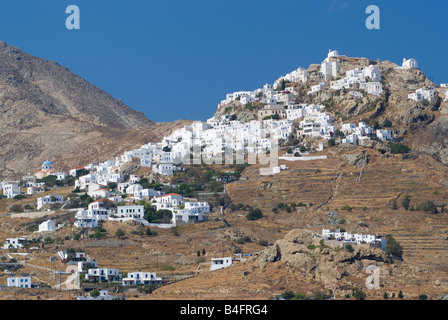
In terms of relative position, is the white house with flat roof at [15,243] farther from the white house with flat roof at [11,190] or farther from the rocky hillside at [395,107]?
the rocky hillside at [395,107]

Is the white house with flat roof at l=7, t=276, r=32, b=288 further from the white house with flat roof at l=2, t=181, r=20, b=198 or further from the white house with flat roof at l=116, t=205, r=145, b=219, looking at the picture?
the white house with flat roof at l=2, t=181, r=20, b=198

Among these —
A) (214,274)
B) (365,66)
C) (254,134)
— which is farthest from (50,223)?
(365,66)

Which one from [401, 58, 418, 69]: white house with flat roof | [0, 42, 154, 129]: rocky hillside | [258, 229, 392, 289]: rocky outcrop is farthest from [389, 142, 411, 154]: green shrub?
[0, 42, 154, 129]: rocky hillside

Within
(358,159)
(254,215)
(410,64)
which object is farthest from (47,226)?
(410,64)

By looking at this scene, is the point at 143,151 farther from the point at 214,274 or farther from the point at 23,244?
the point at 214,274

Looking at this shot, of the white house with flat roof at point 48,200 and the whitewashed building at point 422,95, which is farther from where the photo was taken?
the whitewashed building at point 422,95

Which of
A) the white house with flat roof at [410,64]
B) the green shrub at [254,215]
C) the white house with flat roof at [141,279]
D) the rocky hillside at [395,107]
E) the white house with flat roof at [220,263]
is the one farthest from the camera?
the white house with flat roof at [410,64]

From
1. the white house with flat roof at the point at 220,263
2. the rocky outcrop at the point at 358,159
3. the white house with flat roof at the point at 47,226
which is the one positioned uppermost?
the rocky outcrop at the point at 358,159

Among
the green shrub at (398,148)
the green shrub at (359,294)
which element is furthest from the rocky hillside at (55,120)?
the green shrub at (359,294)
